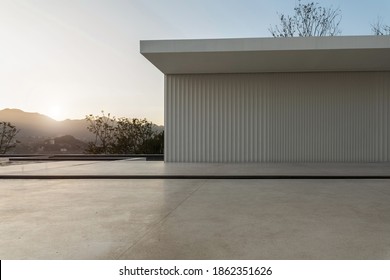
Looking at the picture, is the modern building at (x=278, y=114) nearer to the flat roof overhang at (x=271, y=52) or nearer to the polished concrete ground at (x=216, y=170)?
the flat roof overhang at (x=271, y=52)

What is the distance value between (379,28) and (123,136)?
47.4 ft

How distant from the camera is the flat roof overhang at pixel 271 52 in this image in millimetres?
8930

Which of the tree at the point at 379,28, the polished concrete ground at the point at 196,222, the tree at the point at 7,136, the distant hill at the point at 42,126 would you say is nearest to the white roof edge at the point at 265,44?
the polished concrete ground at the point at 196,222

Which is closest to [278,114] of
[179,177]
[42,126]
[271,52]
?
Answer: [271,52]

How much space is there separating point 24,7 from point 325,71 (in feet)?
31.7

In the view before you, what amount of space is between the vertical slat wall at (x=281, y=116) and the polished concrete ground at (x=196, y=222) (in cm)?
548

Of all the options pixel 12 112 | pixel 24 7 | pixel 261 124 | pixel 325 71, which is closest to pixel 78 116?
pixel 12 112

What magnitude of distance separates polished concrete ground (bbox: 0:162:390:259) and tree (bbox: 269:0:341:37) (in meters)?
13.0

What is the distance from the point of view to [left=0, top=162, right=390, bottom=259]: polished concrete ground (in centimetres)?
289

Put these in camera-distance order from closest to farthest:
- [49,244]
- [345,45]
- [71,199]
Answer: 1. [49,244]
2. [71,199]
3. [345,45]

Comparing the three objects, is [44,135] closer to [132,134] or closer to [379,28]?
[132,134]
